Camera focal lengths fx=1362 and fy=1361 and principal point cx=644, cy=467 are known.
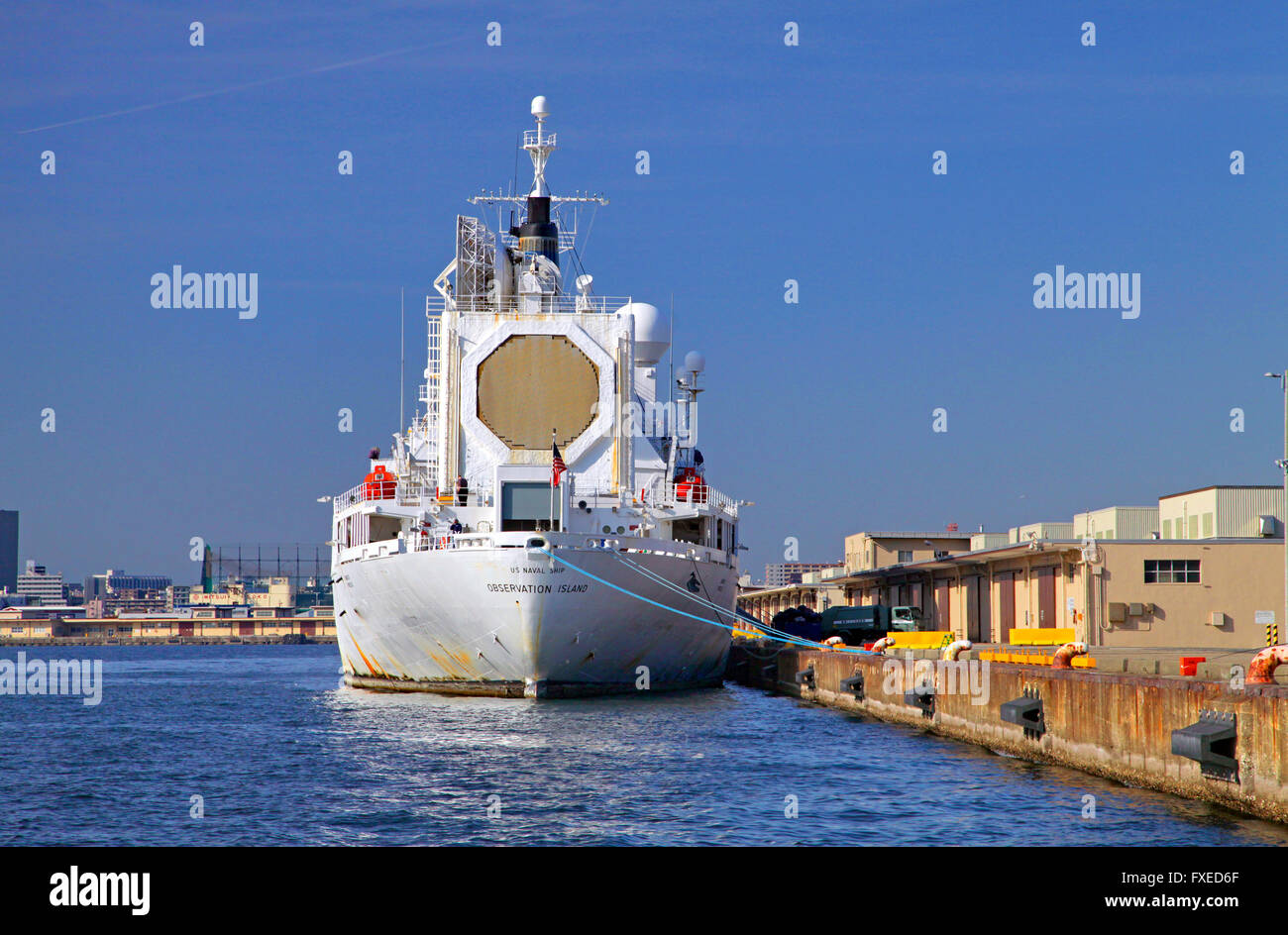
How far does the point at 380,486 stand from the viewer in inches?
1797

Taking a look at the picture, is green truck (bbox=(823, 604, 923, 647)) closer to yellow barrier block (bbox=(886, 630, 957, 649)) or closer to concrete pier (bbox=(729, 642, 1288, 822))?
yellow barrier block (bbox=(886, 630, 957, 649))

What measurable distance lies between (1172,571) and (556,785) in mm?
27127

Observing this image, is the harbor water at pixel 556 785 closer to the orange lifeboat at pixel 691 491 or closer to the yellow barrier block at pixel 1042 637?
the yellow barrier block at pixel 1042 637

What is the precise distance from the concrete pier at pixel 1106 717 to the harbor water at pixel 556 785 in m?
0.43

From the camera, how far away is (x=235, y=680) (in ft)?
241

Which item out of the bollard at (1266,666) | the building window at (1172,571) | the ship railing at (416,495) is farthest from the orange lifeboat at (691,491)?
the bollard at (1266,666)

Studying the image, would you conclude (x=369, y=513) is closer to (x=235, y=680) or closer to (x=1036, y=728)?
(x=1036, y=728)

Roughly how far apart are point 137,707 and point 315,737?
19.0 m

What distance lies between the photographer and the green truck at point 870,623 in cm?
5991

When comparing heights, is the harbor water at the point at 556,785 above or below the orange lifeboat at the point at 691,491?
below

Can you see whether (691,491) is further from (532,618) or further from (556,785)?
(556,785)

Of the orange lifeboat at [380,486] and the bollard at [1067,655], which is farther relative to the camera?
the orange lifeboat at [380,486]

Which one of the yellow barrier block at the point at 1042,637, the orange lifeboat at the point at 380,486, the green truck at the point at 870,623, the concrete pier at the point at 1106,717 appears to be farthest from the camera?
the green truck at the point at 870,623

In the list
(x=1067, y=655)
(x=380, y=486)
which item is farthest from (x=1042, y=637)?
(x=380, y=486)
